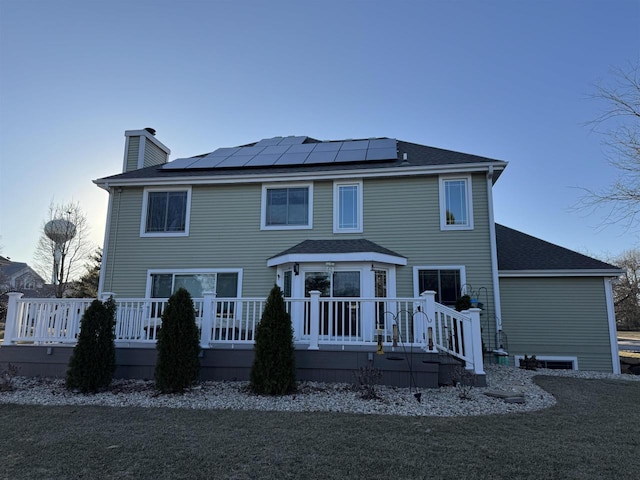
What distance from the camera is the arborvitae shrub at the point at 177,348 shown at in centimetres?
658

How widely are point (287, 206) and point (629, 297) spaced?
3490 centimetres

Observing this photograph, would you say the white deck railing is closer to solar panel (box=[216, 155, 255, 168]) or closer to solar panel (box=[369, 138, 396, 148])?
solar panel (box=[216, 155, 255, 168])

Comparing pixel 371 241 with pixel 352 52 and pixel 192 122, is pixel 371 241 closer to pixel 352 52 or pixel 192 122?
pixel 352 52

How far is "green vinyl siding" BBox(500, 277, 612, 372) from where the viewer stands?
10562 mm

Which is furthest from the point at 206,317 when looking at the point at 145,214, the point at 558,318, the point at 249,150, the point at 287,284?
the point at 558,318

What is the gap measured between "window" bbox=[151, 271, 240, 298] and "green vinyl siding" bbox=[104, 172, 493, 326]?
0.26 metres

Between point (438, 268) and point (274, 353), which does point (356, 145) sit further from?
point (274, 353)

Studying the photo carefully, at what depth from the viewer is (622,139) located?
8.06m

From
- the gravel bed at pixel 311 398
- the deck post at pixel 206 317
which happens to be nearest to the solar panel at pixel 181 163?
the deck post at pixel 206 317

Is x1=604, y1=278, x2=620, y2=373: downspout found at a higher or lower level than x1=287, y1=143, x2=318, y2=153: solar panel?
lower

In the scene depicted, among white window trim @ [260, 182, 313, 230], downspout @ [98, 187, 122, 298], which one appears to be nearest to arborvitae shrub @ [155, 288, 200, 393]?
white window trim @ [260, 182, 313, 230]

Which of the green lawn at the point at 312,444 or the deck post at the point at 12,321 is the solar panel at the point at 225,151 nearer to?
the deck post at the point at 12,321

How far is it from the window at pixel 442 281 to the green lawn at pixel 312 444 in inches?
187

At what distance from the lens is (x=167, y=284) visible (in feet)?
37.9
